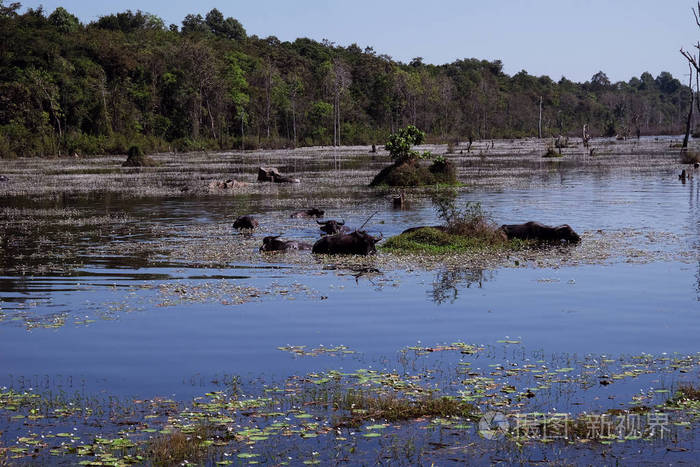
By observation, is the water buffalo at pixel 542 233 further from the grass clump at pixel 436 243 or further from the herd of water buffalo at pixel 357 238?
the grass clump at pixel 436 243

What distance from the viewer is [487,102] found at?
→ 509 ft

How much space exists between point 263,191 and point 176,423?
1143 inches

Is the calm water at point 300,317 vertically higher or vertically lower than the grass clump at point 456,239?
lower

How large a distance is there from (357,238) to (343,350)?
7569 mm

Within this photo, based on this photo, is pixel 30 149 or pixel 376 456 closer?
pixel 376 456

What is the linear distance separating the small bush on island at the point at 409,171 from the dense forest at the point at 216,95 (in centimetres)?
4715

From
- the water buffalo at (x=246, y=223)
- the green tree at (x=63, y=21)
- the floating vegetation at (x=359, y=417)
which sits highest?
the green tree at (x=63, y=21)

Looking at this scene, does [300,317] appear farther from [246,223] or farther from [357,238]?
[246,223]

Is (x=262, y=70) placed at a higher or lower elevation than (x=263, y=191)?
higher

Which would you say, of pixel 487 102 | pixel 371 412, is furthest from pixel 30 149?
pixel 487 102

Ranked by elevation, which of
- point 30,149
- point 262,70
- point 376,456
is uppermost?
point 262,70

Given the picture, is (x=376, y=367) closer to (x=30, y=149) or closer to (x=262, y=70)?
(x=30, y=149)

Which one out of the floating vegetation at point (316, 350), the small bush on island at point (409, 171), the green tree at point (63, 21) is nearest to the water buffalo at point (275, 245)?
the floating vegetation at point (316, 350)

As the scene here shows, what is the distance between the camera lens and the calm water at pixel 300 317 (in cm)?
928
